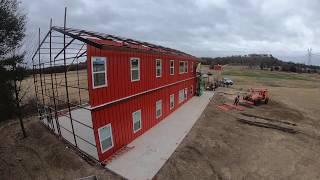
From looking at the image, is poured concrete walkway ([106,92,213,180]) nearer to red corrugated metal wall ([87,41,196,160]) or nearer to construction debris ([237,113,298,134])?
red corrugated metal wall ([87,41,196,160])

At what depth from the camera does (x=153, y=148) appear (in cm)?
1289

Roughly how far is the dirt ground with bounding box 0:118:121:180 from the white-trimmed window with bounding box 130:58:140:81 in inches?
212

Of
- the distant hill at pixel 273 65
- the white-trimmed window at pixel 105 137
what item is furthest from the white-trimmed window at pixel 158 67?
the distant hill at pixel 273 65

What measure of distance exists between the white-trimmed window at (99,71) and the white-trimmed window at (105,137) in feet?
7.10

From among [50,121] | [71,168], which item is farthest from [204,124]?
[50,121]

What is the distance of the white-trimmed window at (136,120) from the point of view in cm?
1424

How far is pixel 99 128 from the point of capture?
1115 cm

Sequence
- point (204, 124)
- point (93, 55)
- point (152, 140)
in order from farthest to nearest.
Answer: point (204, 124)
point (152, 140)
point (93, 55)

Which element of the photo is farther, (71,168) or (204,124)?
(204,124)

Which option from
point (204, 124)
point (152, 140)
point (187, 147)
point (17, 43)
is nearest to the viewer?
point (187, 147)

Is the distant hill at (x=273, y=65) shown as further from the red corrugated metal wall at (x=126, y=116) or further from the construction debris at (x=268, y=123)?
the red corrugated metal wall at (x=126, y=116)

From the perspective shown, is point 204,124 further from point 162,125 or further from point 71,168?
point 71,168

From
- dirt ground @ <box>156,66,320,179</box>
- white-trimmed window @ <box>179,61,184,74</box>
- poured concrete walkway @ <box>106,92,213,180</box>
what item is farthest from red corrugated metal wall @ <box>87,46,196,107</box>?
white-trimmed window @ <box>179,61,184,74</box>

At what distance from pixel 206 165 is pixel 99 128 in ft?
18.0
